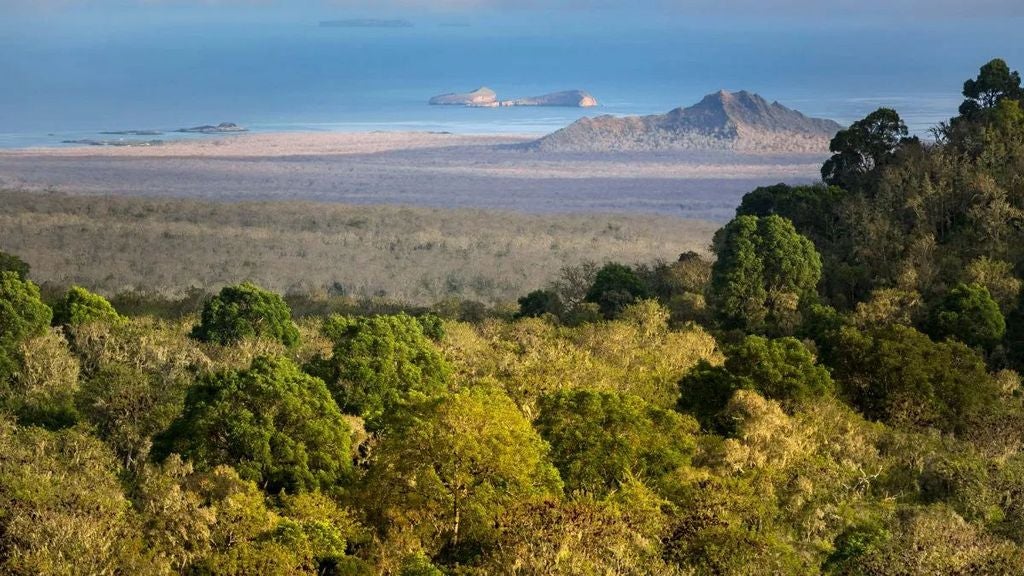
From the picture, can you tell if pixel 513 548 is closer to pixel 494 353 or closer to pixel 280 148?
pixel 494 353

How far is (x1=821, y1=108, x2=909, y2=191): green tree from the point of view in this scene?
225 ft

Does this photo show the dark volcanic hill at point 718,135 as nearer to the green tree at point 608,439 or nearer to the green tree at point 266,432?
the green tree at point 608,439

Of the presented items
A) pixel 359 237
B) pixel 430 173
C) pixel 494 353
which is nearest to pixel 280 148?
pixel 430 173

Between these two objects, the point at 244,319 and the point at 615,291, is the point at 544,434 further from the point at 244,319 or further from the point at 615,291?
the point at 615,291

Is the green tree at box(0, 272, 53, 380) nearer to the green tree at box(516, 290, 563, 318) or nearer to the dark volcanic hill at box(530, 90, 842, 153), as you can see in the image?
the green tree at box(516, 290, 563, 318)

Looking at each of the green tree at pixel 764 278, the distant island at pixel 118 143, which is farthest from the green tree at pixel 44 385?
the distant island at pixel 118 143

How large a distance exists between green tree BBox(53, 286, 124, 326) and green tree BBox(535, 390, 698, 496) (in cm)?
1991

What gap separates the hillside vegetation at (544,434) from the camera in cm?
2542

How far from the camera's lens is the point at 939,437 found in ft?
123

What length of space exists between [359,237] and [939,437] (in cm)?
8406

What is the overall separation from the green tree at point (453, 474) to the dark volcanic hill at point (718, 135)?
161m

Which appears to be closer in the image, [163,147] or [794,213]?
[794,213]

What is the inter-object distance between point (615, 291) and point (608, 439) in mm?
26063

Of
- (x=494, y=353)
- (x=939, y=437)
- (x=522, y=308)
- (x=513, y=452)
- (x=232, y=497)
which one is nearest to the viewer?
(x=232, y=497)
